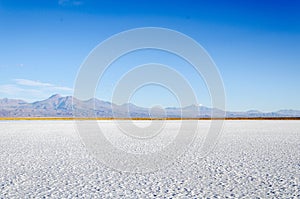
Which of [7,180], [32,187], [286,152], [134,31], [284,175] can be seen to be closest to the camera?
[32,187]

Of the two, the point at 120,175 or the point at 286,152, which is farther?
the point at 286,152

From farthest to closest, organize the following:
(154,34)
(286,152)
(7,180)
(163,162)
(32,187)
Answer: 1. (154,34)
2. (286,152)
3. (163,162)
4. (7,180)
5. (32,187)

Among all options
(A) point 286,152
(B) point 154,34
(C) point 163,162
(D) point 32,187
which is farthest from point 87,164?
(B) point 154,34

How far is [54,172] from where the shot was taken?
6.85 m

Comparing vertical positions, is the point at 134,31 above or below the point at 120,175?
above

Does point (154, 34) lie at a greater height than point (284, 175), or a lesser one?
greater

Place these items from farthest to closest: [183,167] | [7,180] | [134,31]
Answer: [134,31] < [183,167] < [7,180]

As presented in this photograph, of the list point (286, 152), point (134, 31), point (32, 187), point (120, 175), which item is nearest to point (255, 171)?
point (120, 175)

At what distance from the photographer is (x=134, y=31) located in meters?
17.6

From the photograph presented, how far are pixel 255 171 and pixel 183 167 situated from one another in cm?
157

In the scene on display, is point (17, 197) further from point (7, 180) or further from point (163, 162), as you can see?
point (163, 162)

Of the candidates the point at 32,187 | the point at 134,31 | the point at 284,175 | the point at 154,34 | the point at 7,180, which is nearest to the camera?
the point at 32,187

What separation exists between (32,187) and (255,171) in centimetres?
441

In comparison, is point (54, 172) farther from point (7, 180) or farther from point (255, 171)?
point (255, 171)
